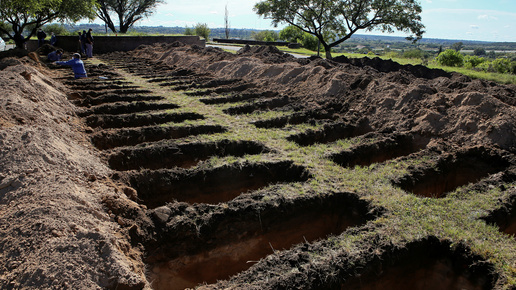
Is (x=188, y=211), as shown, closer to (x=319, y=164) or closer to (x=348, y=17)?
(x=319, y=164)

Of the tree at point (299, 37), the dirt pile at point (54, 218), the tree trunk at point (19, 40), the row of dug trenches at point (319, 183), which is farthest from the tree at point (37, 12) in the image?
the tree at point (299, 37)

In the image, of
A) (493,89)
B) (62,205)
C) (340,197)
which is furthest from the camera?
(493,89)

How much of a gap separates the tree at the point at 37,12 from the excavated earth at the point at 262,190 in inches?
401

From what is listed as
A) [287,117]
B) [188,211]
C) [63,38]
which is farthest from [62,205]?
[63,38]

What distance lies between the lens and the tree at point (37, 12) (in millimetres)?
16906

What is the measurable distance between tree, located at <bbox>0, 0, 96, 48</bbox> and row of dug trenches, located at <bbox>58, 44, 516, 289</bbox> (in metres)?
10.1

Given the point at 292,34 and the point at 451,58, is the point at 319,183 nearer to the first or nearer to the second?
the point at 451,58

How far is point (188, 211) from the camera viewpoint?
15.8ft

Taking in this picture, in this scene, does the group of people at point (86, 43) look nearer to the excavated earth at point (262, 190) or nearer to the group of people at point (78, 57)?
the group of people at point (78, 57)

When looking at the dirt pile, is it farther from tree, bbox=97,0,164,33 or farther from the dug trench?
tree, bbox=97,0,164,33

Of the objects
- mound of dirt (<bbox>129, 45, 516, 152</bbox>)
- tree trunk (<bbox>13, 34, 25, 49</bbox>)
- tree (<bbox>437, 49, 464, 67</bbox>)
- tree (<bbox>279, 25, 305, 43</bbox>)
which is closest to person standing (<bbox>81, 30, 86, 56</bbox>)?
tree trunk (<bbox>13, 34, 25, 49</bbox>)

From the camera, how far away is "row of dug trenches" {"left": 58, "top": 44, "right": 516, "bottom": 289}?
4094mm

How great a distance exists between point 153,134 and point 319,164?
12.4 feet

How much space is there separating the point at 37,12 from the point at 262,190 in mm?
21648
